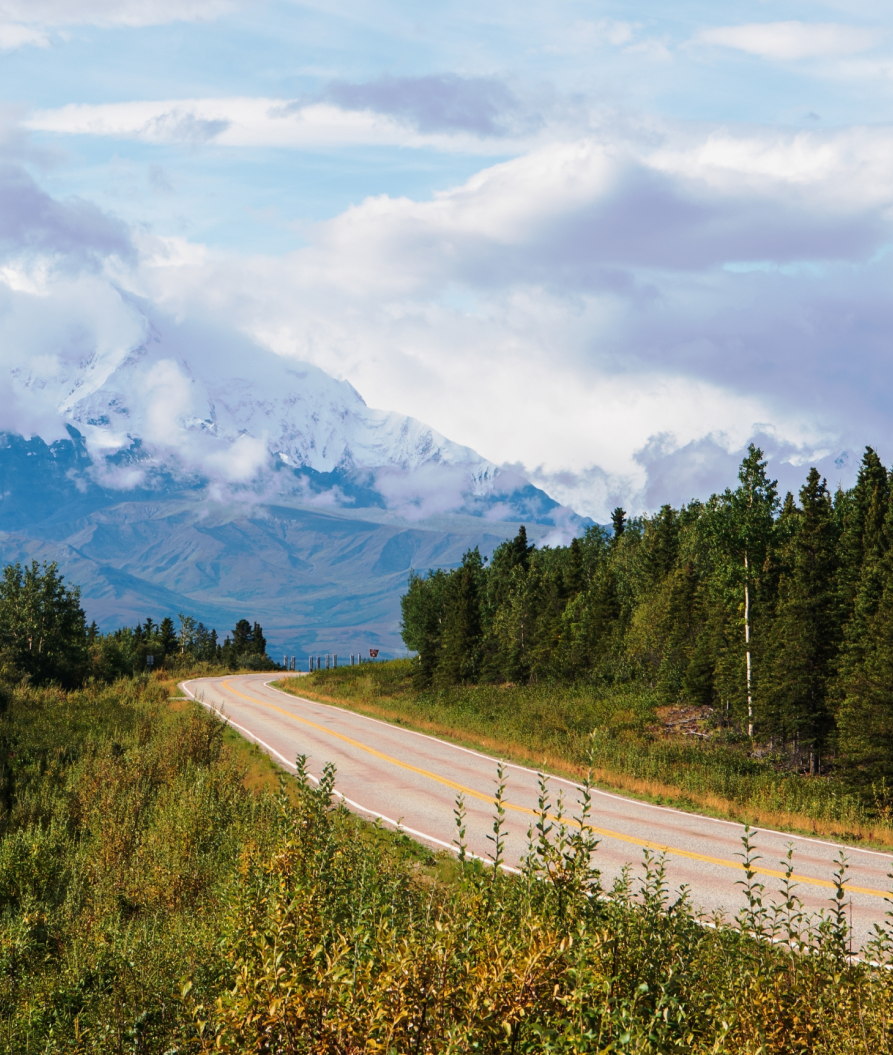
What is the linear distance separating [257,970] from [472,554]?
9228 cm

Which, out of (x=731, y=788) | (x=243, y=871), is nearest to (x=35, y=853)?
(x=243, y=871)

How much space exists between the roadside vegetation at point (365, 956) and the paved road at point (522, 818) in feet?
Result: 3.85

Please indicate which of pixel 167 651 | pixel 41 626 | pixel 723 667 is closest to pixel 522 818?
pixel 723 667

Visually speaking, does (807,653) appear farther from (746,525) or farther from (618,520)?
(618,520)

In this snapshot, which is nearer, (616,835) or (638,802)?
(616,835)

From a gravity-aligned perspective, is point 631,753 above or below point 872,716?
below

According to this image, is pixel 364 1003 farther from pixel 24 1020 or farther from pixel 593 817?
pixel 593 817

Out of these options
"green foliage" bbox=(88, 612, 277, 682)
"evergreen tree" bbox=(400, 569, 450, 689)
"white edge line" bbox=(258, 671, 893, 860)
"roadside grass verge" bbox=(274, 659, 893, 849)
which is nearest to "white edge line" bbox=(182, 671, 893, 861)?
"white edge line" bbox=(258, 671, 893, 860)

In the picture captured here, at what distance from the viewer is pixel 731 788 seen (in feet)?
72.1

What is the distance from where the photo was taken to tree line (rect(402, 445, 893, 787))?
31156mm

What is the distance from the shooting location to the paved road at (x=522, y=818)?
13211 mm

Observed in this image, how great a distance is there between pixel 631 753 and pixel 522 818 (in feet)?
36.0

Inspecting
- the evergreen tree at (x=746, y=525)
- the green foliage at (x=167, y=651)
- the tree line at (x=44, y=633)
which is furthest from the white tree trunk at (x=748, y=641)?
the green foliage at (x=167, y=651)

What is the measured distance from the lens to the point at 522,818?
57.2ft
